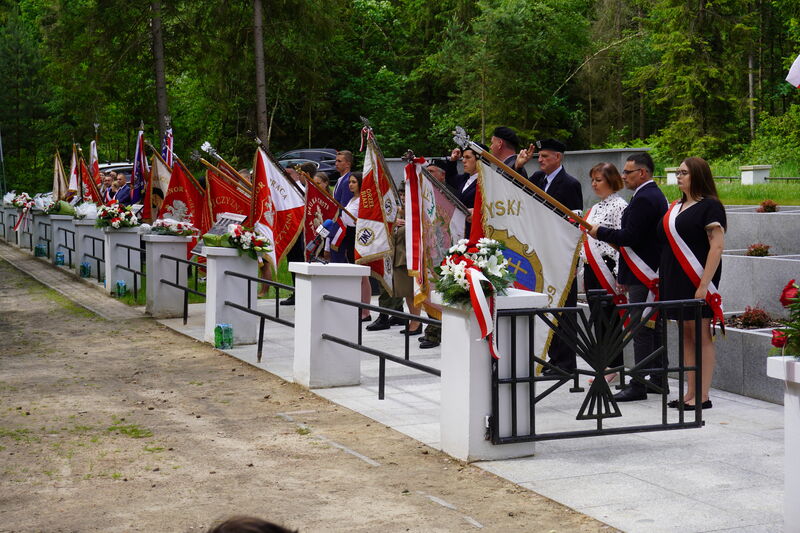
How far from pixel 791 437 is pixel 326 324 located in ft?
18.2

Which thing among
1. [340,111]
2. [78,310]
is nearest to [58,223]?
[78,310]

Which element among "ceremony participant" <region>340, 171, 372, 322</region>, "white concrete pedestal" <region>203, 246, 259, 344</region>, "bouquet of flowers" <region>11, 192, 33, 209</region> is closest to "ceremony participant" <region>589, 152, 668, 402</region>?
→ "ceremony participant" <region>340, 171, 372, 322</region>

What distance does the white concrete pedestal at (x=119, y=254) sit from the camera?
1806cm

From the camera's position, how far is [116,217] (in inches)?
703

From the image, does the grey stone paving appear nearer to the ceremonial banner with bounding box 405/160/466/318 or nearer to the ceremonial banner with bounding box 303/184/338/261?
the ceremonial banner with bounding box 303/184/338/261

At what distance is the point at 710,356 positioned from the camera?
8000 mm

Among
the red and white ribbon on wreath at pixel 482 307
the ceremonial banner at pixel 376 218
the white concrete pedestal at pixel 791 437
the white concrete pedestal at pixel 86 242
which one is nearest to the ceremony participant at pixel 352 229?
the ceremonial banner at pixel 376 218

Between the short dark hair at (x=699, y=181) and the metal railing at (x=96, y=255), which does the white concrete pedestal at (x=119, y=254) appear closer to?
the metal railing at (x=96, y=255)

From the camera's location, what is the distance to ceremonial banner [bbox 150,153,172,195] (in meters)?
18.7

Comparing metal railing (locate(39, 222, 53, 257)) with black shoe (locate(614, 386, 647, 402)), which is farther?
metal railing (locate(39, 222, 53, 257))

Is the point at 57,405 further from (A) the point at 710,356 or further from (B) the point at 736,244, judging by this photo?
(B) the point at 736,244

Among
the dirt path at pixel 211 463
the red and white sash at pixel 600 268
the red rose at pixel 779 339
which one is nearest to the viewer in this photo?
the red rose at pixel 779 339

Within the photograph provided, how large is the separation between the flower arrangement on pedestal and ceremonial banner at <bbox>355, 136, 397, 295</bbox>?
4.88 meters

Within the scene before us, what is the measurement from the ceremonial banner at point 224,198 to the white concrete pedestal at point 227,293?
306cm
